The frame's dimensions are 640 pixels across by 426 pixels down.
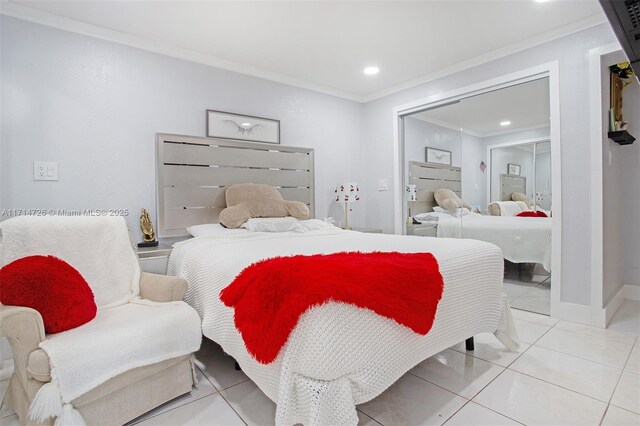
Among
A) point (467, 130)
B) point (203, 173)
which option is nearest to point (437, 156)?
point (467, 130)

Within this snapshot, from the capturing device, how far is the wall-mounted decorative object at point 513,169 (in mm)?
3168

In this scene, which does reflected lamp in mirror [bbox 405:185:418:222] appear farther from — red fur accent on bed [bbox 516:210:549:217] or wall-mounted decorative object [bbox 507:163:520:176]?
red fur accent on bed [bbox 516:210:549:217]

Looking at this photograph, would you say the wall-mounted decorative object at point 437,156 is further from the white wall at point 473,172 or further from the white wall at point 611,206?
the white wall at point 611,206

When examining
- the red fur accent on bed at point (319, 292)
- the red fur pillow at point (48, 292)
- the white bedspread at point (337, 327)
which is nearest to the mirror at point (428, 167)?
the white bedspread at point (337, 327)

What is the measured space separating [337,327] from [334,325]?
0.01 m

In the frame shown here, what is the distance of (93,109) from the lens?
99.3 inches

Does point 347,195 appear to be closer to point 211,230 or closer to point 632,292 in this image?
point 211,230

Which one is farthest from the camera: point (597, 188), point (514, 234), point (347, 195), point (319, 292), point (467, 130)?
point (347, 195)

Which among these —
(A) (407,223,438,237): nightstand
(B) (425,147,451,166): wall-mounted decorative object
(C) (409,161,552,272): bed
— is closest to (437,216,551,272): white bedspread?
(C) (409,161,552,272): bed

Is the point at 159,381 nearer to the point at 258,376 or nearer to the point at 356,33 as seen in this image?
the point at 258,376

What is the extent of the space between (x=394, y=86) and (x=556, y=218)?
2.22 meters

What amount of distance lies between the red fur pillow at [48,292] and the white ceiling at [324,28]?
1.85 m

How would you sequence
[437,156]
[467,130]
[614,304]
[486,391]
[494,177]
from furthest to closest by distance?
[437,156] < [467,130] < [494,177] < [614,304] < [486,391]

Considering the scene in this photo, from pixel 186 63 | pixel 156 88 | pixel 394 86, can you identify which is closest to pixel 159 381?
pixel 156 88
